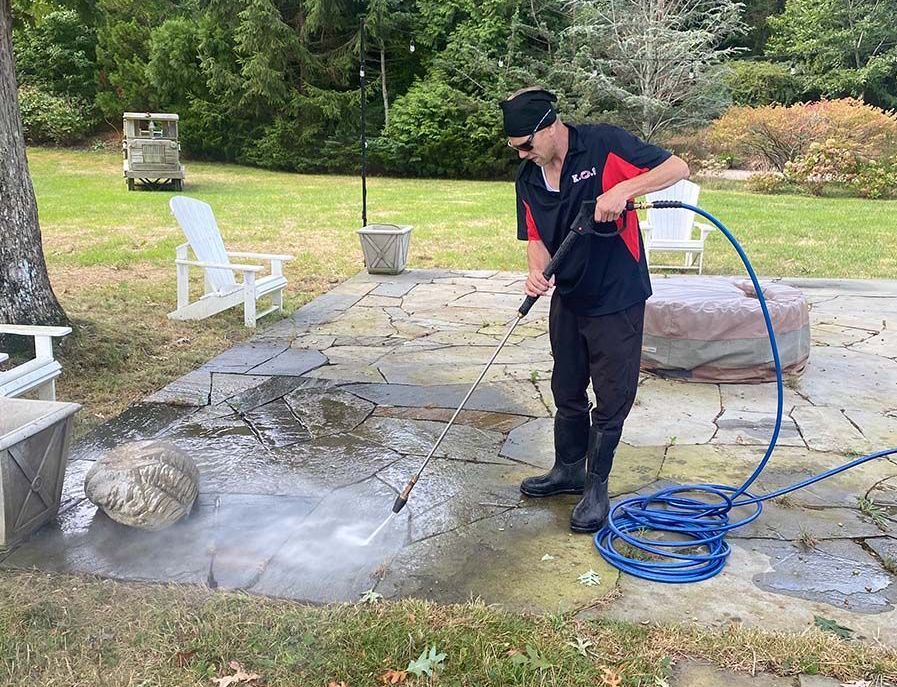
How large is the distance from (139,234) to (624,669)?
28.3 feet

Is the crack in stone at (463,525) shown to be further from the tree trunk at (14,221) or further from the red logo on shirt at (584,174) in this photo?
the tree trunk at (14,221)

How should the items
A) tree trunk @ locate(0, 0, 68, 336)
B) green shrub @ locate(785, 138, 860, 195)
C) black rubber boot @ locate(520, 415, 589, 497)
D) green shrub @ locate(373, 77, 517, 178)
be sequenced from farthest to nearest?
green shrub @ locate(373, 77, 517, 178) → green shrub @ locate(785, 138, 860, 195) → tree trunk @ locate(0, 0, 68, 336) → black rubber boot @ locate(520, 415, 589, 497)

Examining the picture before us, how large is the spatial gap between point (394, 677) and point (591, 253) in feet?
4.41

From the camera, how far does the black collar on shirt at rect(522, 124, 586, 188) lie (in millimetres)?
2438

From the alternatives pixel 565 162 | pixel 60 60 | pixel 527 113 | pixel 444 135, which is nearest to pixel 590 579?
pixel 565 162

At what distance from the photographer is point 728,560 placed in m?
2.49

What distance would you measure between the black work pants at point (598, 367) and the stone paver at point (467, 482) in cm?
33

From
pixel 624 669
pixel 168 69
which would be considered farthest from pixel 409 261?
pixel 168 69

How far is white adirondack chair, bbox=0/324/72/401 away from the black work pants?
199 cm

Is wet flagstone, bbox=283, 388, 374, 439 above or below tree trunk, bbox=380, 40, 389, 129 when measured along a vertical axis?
below

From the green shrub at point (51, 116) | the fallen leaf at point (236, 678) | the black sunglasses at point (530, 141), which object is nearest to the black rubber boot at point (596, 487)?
the black sunglasses at point (530, 141)

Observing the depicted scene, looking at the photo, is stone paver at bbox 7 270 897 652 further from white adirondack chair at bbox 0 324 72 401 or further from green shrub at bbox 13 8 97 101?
green shrub at bbox 13 8 97 101

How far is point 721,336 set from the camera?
163 inches

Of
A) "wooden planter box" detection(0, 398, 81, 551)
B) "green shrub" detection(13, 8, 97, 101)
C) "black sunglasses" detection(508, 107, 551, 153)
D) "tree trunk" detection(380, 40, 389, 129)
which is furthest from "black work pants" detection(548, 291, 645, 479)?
"green shrub" detection(13, 8, 97, 101)
